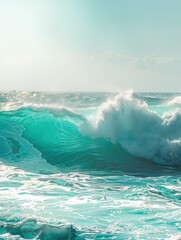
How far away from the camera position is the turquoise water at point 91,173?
24.1 feet

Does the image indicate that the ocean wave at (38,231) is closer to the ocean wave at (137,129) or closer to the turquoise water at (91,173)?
the turquoise water at (91,173)

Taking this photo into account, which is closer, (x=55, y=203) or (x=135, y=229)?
(x=135, y=229)

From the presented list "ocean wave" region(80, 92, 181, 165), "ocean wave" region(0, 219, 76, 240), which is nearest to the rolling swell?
"ocean wave" region(80, 92, 181, 165)

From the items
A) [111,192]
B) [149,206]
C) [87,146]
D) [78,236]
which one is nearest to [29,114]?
[87,146]

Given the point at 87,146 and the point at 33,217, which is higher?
the point at 87,146

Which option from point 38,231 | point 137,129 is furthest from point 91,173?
point 38,231

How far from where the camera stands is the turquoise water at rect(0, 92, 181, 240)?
24.1 ft

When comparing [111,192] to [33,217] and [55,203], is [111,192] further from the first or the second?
[33,217]

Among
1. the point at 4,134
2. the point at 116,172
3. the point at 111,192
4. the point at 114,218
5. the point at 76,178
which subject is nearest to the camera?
the point at 114,218

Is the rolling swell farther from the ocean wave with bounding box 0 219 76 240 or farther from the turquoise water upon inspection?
the ocean wave with bounding box 0 219 76 240

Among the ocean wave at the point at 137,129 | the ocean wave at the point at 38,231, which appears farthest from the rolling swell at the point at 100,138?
the ocean wave at the point at 38,231

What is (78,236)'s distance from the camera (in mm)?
6844

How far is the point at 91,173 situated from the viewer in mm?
12781

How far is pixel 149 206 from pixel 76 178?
12.2 ft
